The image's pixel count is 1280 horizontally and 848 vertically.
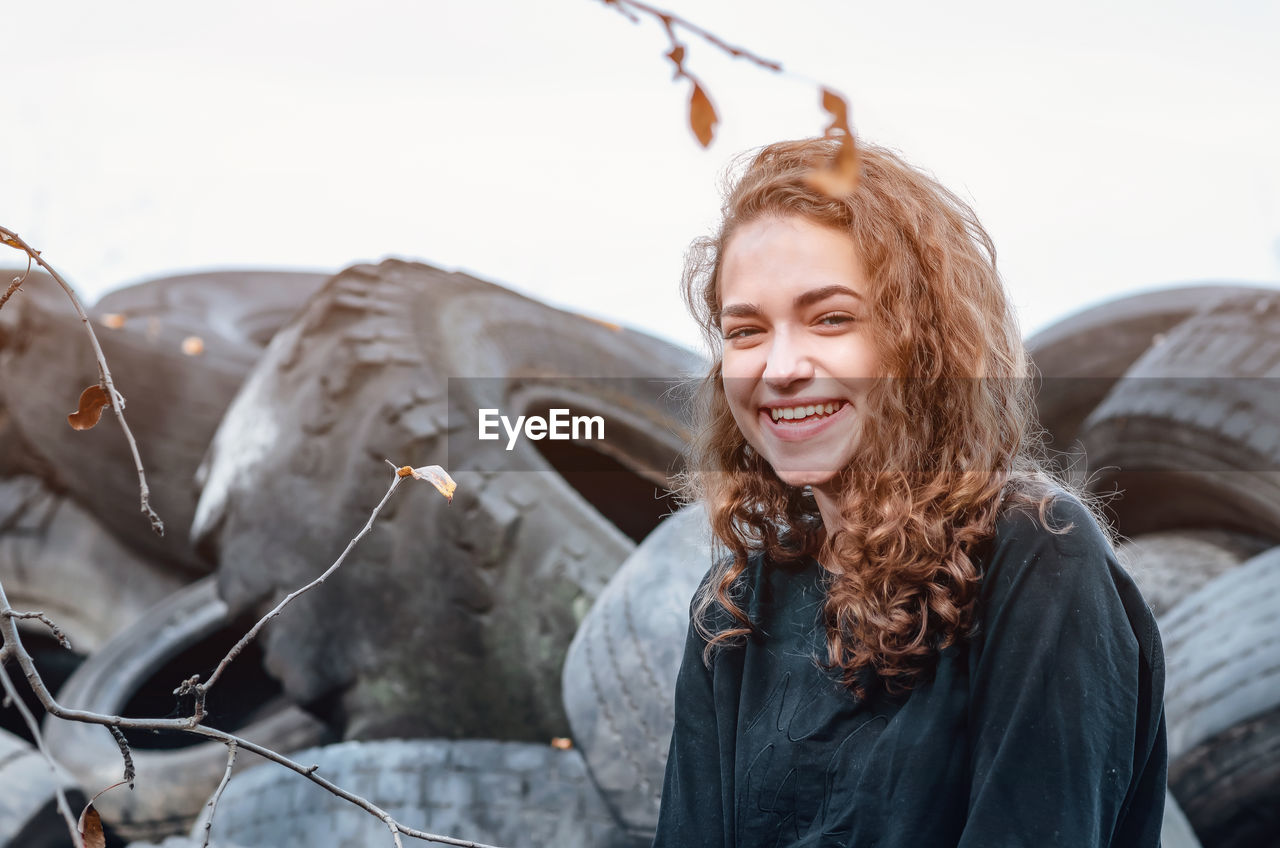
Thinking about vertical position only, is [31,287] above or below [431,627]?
above

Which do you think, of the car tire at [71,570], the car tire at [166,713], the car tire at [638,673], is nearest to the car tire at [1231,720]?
the car tire at [638,673]

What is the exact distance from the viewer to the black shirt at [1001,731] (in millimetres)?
871

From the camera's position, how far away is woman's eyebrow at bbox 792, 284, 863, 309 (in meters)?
1.03

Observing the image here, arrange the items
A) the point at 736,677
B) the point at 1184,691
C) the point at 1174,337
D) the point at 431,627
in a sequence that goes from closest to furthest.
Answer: the point at 736,677 → the point at 1184,691 → the point at 431,627 → the point at 1174,337

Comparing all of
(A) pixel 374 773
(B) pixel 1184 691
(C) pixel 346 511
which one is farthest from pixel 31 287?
(B) pixel 1184 691

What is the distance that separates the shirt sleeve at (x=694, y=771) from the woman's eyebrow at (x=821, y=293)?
37 cm

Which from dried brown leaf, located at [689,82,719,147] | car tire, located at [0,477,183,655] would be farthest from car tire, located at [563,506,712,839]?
car tire, located at [0,477,183,655]

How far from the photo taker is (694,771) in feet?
3.89

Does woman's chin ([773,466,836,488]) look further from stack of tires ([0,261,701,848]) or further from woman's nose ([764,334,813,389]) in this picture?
stack of tires ([0,261,701,848])

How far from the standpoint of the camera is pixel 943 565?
0.98 metres

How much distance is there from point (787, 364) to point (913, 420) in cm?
12

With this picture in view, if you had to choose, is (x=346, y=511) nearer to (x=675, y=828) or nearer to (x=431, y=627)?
(x=431, y=627)

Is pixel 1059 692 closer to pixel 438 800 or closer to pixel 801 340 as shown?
pixel 801 340

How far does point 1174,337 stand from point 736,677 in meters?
2.00
